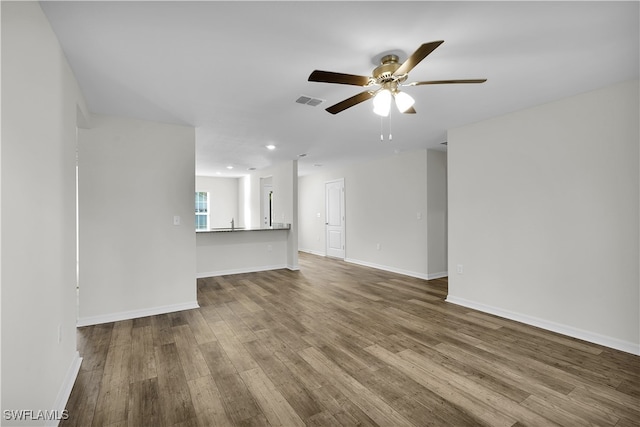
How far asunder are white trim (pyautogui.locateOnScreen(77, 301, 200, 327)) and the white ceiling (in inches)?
90.4

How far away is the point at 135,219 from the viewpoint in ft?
11.7

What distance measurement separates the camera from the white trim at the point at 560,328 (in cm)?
267

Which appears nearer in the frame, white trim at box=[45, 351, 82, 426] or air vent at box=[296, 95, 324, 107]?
white trim at box=[45, 351, 82, 426]

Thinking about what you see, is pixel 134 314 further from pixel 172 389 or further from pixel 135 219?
pixel 172 389

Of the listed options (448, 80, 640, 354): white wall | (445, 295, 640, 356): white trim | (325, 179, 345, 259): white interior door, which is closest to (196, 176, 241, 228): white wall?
(325, 179, 345, 259): white interior door

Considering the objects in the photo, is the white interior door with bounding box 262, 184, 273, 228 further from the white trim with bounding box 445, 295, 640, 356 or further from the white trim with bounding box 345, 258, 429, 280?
the white trim with bounding box 445, 295, 640, 356

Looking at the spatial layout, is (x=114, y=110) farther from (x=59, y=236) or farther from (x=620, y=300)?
(x=620, y=300)

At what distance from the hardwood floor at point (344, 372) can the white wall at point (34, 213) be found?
0.50 meters

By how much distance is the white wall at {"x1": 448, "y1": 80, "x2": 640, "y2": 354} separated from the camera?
2.70m

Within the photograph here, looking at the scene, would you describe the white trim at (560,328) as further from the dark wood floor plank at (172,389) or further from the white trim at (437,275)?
the dark wood floor plank at (172,389)

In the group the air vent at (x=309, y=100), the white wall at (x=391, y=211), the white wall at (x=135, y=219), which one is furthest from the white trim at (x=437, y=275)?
the white wall at (x=135, y=219)

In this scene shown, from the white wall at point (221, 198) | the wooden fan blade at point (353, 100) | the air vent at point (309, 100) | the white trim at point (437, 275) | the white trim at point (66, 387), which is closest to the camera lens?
the white trim at point (66, 387)

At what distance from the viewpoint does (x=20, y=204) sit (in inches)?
55.9

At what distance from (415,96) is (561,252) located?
85.8 inches
